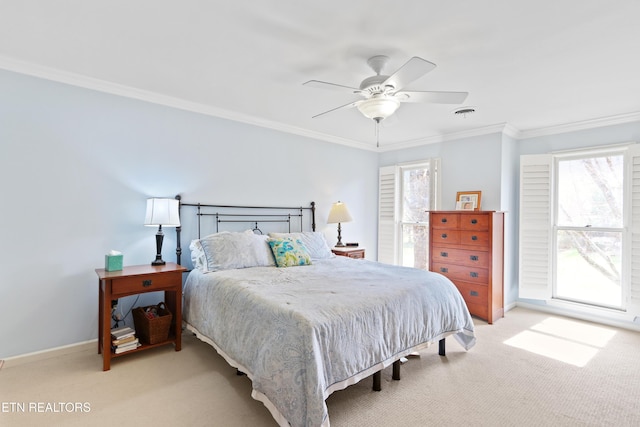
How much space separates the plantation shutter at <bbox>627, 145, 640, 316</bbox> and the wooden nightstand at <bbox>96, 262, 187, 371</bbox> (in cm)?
481

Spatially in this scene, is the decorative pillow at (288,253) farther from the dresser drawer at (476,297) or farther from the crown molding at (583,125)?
the crown molding at (583,125)

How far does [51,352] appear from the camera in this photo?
270cm

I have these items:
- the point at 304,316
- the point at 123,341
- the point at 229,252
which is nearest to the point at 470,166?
the point at 229,252

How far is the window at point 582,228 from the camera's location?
357 cm

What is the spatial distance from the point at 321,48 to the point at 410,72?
25.8 inches

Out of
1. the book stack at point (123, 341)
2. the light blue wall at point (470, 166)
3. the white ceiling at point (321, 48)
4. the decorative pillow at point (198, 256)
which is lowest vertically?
the book stack at point (123, 341)

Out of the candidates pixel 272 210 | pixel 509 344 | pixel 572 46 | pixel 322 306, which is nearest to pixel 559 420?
pixel 509 344

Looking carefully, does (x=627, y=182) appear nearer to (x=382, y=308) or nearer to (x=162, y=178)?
(x=382, y=308)

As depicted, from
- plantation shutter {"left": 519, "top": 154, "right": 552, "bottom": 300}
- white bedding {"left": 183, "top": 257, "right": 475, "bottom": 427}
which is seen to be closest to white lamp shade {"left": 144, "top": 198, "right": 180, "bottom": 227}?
white bedding {"left": 183, "top": 257, "right": 475, "bottom": 427}

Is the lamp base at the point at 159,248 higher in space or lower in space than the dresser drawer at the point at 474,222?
lower

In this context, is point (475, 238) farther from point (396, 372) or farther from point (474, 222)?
point (396, 372)

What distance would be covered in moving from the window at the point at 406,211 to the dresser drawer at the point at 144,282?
3.52 metres

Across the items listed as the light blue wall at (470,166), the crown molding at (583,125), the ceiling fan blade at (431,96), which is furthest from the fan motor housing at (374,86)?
the crown molding at (583,125)

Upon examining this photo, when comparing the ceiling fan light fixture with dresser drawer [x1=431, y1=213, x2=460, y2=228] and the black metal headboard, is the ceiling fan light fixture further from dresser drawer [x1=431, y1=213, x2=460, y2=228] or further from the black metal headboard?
dresser drawer [x1=431, y1=213, x2=460, y2=228]
